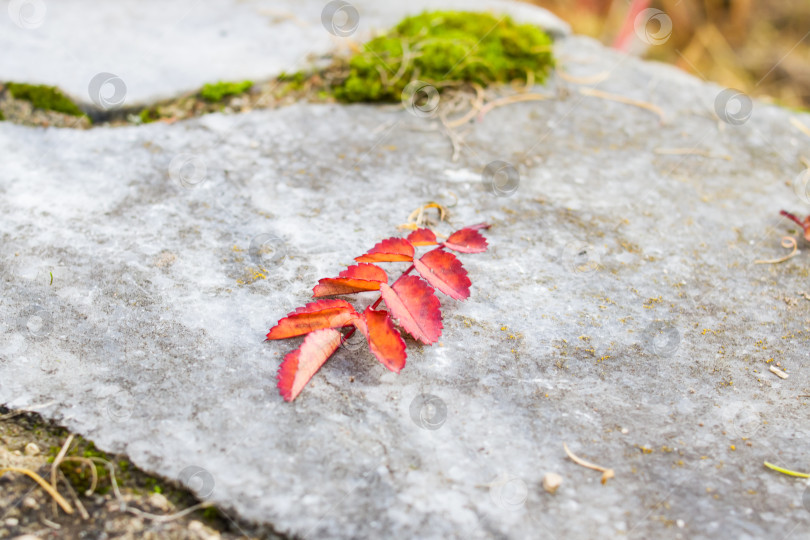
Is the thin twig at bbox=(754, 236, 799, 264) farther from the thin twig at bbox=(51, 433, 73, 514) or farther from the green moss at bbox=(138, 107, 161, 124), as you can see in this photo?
the green moss at bbox=(138, 107, 161, 124)

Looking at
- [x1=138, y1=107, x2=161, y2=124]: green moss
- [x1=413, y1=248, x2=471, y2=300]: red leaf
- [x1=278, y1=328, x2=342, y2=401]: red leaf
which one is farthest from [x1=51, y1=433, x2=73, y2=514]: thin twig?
[x1=138, y1=107, x2=161, y2=124]: green moss

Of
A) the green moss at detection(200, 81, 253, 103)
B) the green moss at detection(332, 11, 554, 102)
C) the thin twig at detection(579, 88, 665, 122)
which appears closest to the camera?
the green moss at detection(200, 81, 253, 103)

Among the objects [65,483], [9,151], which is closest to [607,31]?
[9,151]

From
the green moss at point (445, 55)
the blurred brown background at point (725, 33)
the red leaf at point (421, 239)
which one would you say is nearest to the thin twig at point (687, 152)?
the green moss at point (445, 55)

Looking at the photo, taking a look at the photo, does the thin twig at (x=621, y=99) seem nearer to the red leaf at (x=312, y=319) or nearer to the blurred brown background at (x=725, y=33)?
the red leaf at (x=312, y=319)

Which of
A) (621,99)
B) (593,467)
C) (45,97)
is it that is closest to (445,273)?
(593,467)

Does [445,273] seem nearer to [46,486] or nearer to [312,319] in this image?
[312,319]
